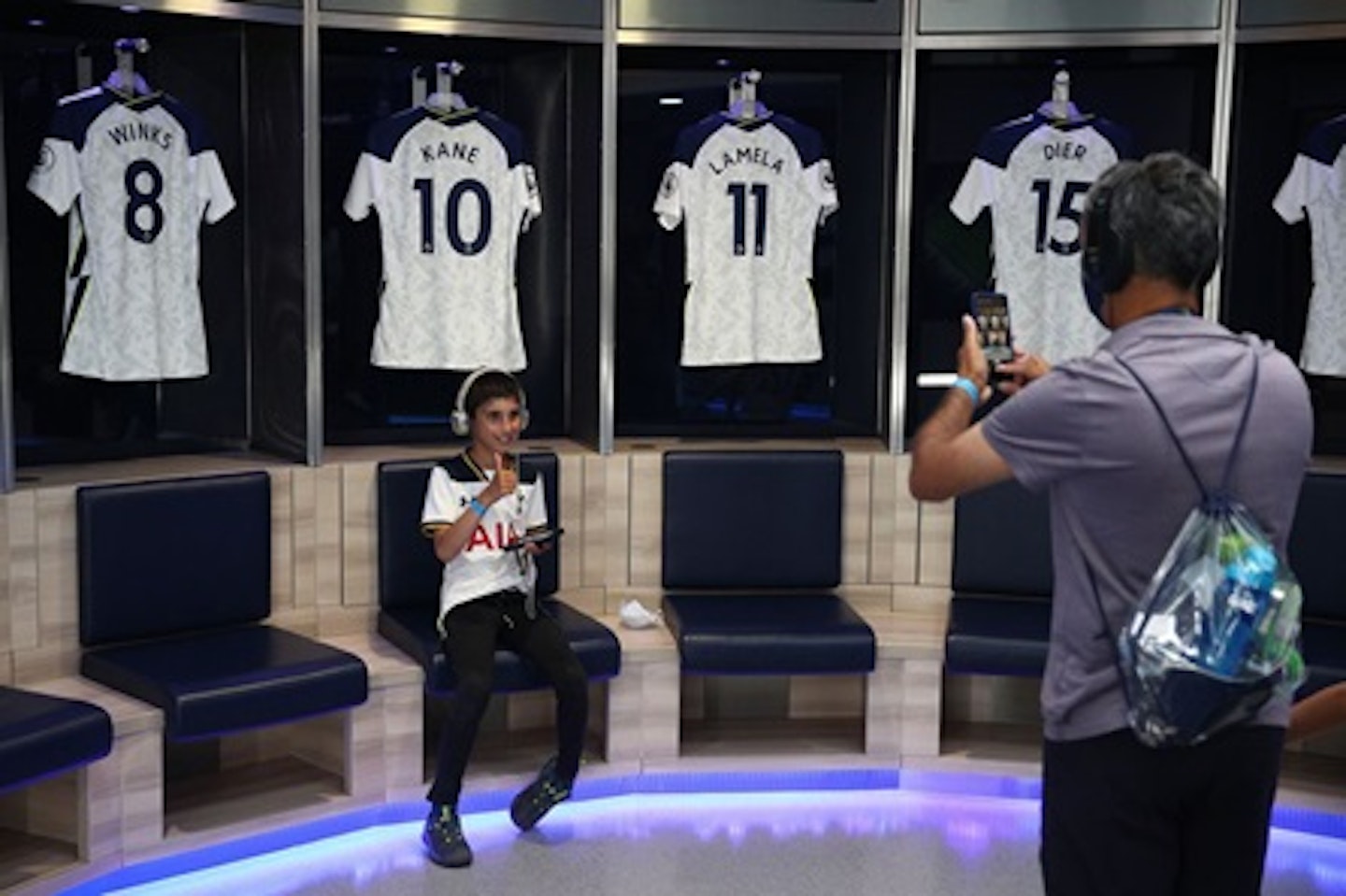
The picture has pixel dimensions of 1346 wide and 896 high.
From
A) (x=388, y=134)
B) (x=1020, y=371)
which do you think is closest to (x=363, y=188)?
(x=388, y=134)

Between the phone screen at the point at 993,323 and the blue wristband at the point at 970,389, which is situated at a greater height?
the phone screen at the point at 993,323

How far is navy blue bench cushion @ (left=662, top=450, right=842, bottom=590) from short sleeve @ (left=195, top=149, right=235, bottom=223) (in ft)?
4.87

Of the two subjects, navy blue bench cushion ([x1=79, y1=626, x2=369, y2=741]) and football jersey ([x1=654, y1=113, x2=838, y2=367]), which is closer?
navy blue bench cushion ([x1=79, y1=626, x2=369, y2=741])

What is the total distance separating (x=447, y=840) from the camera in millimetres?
4098

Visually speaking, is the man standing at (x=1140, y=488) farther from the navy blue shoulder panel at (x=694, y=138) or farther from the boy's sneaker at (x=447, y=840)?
the navy blue shoulder panel at (x=694, y=138)

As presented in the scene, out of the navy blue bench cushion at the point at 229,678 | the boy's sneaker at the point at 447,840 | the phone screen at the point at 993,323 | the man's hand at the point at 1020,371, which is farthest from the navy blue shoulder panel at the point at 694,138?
the man's hand at the point at 1020,371

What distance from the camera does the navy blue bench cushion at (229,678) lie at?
3906 mm

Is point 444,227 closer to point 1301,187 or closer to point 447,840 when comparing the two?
point 447,840

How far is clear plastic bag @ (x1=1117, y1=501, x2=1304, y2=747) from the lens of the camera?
5.77 feet

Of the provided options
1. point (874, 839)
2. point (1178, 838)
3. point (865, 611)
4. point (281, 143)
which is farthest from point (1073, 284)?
point (1178, 838)

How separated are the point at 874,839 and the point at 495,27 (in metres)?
2.52

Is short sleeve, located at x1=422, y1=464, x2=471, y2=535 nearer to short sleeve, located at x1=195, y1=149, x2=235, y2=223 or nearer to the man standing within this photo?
short sleeve, located at x1=195, y1=149, x2=235, y2=223

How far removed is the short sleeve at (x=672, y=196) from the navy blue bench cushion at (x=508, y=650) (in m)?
1.30

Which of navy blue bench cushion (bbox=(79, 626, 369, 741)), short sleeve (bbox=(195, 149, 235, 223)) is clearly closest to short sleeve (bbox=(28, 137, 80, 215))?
short sleeve (bbox=(195, 149, 235, 223))
